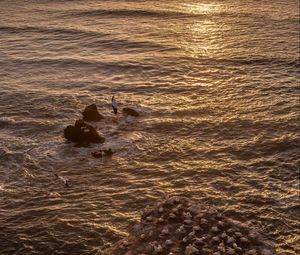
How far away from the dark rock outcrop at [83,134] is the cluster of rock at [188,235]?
5.28 m

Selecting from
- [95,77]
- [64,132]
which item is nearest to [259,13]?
[95,77]

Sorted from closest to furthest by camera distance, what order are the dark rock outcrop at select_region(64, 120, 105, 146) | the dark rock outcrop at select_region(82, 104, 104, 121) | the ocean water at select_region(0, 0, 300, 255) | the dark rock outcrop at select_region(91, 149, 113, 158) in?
1. the ocean water at select_region(0, 0, 300, 255)
2. the dark rock outcrop at select_region(91, 149, 113, 158)
3. the dark rock outcrop at select_region(64, 120, 105, 146)
4. the dark rock outcrop at select_region(82, 104, 104, 121)

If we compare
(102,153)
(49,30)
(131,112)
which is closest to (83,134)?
(102,153)

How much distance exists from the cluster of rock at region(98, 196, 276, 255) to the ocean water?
47 centimetres

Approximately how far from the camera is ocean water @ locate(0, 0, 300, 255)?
14523mm

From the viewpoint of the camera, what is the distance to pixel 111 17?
39500 mm

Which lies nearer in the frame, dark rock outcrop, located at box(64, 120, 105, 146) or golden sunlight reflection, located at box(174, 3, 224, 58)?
dark rock outcrop, located at box(64, 120, 105, 146)

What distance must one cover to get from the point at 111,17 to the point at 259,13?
42.7 feet

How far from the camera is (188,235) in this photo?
1305 cm

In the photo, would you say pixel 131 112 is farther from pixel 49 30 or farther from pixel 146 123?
pixel 49 30

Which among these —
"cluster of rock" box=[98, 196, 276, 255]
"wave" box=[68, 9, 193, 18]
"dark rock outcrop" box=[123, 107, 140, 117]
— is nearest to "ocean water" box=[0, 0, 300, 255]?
"dark rock outcrop" box=[123, 107, 140, 117]

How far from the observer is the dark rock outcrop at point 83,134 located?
18750 millimetres

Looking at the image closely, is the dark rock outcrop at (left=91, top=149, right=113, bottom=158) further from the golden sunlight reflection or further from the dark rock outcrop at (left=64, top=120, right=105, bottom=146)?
the golden sunlight reflection

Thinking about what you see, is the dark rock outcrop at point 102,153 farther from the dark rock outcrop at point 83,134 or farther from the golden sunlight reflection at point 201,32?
the golden sunlight reflection at point 201,32
